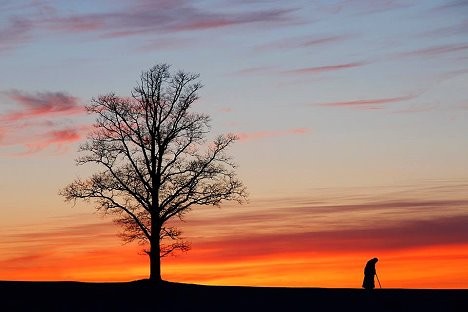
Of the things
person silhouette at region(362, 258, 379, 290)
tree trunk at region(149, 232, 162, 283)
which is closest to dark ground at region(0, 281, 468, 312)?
person silhouette at region(362, 258, 379, 290)

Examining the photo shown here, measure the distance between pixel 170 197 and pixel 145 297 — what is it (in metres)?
11.7

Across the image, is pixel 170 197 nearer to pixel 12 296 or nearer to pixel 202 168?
pixel 202 168

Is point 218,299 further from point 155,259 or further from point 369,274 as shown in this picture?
point 155,259

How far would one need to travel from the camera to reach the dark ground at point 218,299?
125 feet

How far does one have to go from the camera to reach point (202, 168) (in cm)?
5525

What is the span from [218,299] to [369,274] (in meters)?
8.41

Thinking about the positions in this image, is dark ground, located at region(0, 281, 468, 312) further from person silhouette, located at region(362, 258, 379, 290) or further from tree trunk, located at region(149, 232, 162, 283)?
tree trunk, located at region(149, 232, 162, 283)

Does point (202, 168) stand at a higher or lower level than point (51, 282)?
higher

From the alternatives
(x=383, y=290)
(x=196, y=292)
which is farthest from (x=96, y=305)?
(x=383, y=290)

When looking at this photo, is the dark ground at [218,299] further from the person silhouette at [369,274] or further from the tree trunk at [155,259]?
the tree trunk at [155,259]

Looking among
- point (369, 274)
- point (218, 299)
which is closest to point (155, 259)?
point (218, 299)

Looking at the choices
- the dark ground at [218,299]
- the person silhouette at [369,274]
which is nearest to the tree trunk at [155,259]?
the dark ground at [218,299]

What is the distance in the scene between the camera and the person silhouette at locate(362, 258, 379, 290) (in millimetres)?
45594

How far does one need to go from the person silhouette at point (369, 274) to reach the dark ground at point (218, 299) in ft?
4.73
